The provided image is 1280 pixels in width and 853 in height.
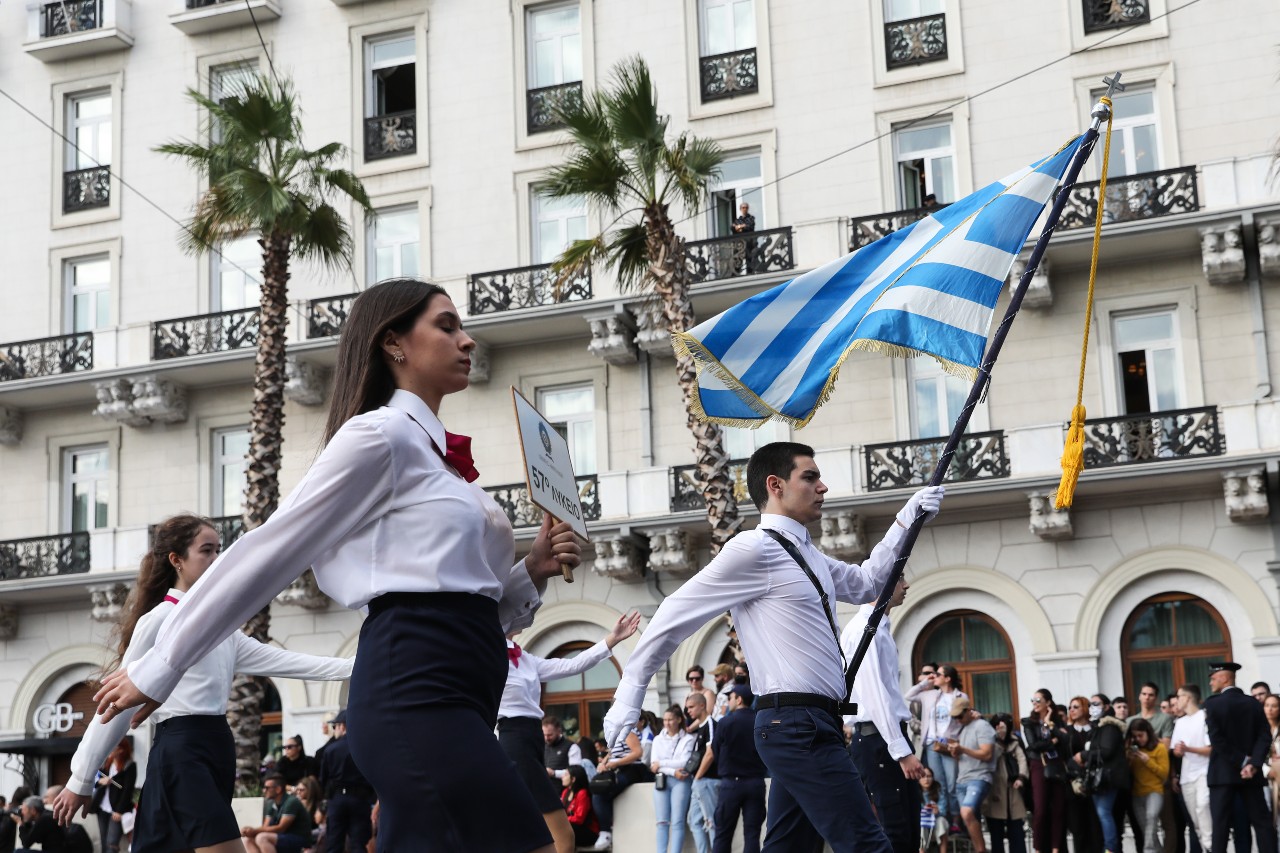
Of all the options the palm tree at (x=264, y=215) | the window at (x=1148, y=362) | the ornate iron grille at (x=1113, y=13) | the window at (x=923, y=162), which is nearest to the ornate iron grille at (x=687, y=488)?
the window at (x=923, y=162)

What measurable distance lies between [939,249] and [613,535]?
59.2ft

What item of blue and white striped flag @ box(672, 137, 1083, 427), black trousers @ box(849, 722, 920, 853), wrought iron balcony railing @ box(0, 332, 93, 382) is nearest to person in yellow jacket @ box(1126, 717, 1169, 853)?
black trousers @ box(849, 722, 920, 853)

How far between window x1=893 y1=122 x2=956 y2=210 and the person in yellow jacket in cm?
1252

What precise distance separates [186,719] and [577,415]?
71.2 feet

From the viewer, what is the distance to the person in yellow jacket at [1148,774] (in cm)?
1636

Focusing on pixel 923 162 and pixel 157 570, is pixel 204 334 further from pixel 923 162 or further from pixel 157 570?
pixel 157 570

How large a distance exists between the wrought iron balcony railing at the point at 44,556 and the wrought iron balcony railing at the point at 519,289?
28.7 feet

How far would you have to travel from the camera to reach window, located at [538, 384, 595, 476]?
93.4 feet

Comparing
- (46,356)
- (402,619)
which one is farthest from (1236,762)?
(46,356)

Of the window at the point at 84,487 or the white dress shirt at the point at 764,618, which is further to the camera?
the window at the point at 84,487

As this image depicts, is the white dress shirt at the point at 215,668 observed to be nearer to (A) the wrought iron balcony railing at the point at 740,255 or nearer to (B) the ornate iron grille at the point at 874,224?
(A) the wrought iron balcony railing at the point at 740,255

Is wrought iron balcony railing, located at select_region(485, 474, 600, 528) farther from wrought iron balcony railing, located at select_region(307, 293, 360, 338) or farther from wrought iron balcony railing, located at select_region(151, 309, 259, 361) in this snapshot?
wrought iron balcony railing, located at select_region(151, 309, 259, 361)

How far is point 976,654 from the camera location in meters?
25.5

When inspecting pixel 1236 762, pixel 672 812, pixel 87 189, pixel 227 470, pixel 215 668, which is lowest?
pixel 672 812
